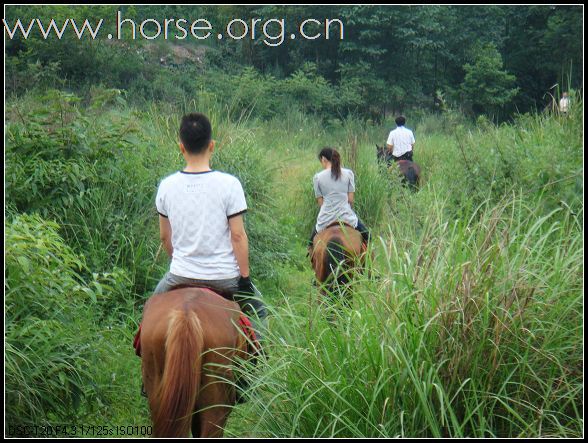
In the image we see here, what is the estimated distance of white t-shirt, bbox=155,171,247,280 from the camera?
17.4ft

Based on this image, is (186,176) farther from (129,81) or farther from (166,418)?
(129,81)

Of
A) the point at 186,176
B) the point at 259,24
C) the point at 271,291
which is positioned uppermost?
the point at 259,24

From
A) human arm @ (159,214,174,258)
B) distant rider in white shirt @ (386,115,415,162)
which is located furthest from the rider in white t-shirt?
distant rider in white shirt @ (386,115,415,162)

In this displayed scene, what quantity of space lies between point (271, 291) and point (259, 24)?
28837 mm

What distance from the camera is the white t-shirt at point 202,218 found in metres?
5.31

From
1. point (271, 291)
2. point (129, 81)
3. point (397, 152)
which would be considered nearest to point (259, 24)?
point (129, 81)

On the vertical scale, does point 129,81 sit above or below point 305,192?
above

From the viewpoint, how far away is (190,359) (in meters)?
4.72

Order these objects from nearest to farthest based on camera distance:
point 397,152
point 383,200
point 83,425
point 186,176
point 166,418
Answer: point 166,418 → point 186,176 → point 83,425 → point 383,200 → point 397,152

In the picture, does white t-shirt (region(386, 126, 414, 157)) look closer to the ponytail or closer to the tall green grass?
the ponytail

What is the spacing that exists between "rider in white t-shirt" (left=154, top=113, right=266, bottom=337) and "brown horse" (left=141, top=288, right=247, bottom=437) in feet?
0.83

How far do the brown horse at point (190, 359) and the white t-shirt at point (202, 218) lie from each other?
252 mm

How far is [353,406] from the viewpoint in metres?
4.33

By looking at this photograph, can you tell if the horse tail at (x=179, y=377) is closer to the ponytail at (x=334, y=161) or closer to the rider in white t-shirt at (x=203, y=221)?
the rider in white t-shirt at (x=203, y=221)
